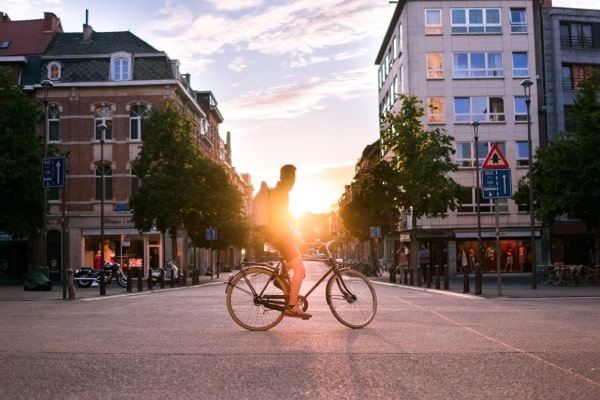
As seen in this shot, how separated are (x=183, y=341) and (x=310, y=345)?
1.42m

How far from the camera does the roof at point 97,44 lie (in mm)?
54438

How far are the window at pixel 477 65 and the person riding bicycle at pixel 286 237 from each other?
47929 millimetres

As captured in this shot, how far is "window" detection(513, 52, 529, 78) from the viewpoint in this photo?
5512 centimetres

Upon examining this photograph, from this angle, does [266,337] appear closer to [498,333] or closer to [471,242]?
[498,333]

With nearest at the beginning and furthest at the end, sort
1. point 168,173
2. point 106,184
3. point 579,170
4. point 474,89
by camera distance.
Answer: point 579,170, point 168,173, point 106,184, point 474,89

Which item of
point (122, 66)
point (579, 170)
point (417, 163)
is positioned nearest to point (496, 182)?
point (579, 170)

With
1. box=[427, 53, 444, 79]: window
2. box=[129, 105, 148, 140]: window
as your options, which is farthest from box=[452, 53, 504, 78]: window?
box=[129, 105, 148, 140]: window

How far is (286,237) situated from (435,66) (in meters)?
48.1

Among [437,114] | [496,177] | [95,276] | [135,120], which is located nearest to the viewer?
[496,177]

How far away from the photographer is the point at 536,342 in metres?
8.16

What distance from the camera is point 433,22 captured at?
2189 inches

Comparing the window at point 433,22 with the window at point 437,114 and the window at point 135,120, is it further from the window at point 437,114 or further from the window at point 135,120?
the window at point 135,120


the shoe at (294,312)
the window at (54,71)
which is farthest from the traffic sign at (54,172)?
the window at (54,71)

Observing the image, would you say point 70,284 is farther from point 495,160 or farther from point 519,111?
point 519,111
